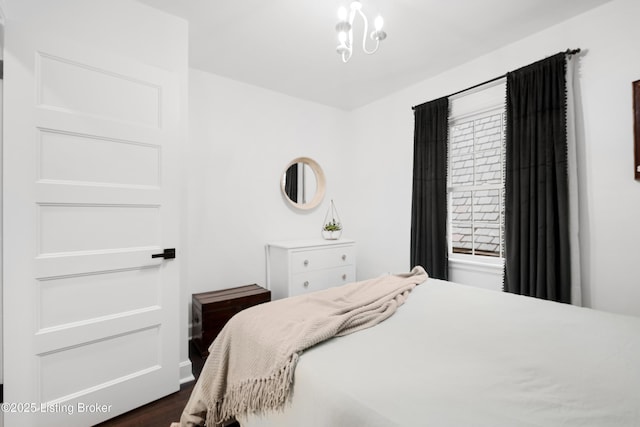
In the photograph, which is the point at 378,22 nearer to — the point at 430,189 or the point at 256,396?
the point at 430,189

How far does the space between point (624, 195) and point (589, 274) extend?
59 centimetres

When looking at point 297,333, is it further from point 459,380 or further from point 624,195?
point 624,195

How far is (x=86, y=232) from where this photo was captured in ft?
5.44

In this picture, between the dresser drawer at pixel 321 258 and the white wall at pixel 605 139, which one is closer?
the white wall at pixel 605 139

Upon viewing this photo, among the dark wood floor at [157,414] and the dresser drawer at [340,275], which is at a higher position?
the dresser drawer at [340,275]

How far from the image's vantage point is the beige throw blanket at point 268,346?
108 cm

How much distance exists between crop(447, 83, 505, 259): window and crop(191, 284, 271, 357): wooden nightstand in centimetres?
208

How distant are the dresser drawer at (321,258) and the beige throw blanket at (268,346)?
4.35ft

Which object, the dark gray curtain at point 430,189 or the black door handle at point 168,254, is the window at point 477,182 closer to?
the dark gray curtain at point 430,189

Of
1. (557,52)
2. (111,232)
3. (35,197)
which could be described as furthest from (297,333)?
(557,52)

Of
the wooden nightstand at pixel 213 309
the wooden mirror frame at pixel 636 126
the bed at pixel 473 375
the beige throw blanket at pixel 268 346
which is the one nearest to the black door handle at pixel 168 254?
the wooden nightstand at pixel 213 309

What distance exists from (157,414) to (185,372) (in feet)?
1.17

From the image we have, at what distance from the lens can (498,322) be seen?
4.51ft

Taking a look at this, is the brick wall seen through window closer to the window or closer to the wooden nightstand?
the window
